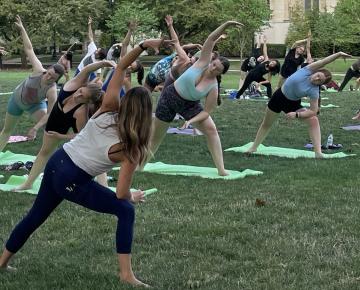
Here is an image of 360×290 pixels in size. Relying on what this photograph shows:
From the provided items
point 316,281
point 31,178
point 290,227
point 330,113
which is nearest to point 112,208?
point 316,281

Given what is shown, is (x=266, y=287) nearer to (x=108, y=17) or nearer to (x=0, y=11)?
(x=0, y=11)

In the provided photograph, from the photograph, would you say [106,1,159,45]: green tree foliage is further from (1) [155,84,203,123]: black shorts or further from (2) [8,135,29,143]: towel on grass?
(1) [155,84,203,123]: black shorts

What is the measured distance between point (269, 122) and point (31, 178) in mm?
4219

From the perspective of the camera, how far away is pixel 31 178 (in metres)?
7.48

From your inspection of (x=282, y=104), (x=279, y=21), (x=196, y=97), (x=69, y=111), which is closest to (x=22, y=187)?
(x=69, y=111)

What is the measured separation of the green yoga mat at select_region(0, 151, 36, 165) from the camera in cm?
956

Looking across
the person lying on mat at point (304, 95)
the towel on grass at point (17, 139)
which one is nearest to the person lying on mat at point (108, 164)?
the person lying on mat at point (304, 95)

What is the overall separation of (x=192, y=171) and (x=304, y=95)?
2.30 m

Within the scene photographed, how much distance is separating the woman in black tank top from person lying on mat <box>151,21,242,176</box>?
54.6 inches

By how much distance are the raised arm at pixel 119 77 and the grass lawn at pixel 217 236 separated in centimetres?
126

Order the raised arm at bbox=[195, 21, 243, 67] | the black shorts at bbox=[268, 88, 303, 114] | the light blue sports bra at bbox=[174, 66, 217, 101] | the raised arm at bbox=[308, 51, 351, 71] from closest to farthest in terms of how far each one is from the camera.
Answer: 1. the raised arm at bbox=[195, 21, 243, 67]
2. the light blue sports bra at bbox=[174, 66, 217, 101]
3. the raised arm at bbox=[308, 51, 351, 71]
4. the black shorts at bbox=[268, 88, 303, 114]

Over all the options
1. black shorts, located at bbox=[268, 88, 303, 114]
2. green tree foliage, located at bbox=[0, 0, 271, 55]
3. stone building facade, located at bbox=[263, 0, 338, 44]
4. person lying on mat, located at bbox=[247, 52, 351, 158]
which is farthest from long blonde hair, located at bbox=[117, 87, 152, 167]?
stone building facade, located at bbox=[263, 0, 338, 44]

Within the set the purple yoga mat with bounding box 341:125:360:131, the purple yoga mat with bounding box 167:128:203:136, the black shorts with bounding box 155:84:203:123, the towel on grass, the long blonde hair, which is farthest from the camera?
the purple yoga mat with bounding box 341:125:360:131

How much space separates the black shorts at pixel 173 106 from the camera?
833 centimetres
